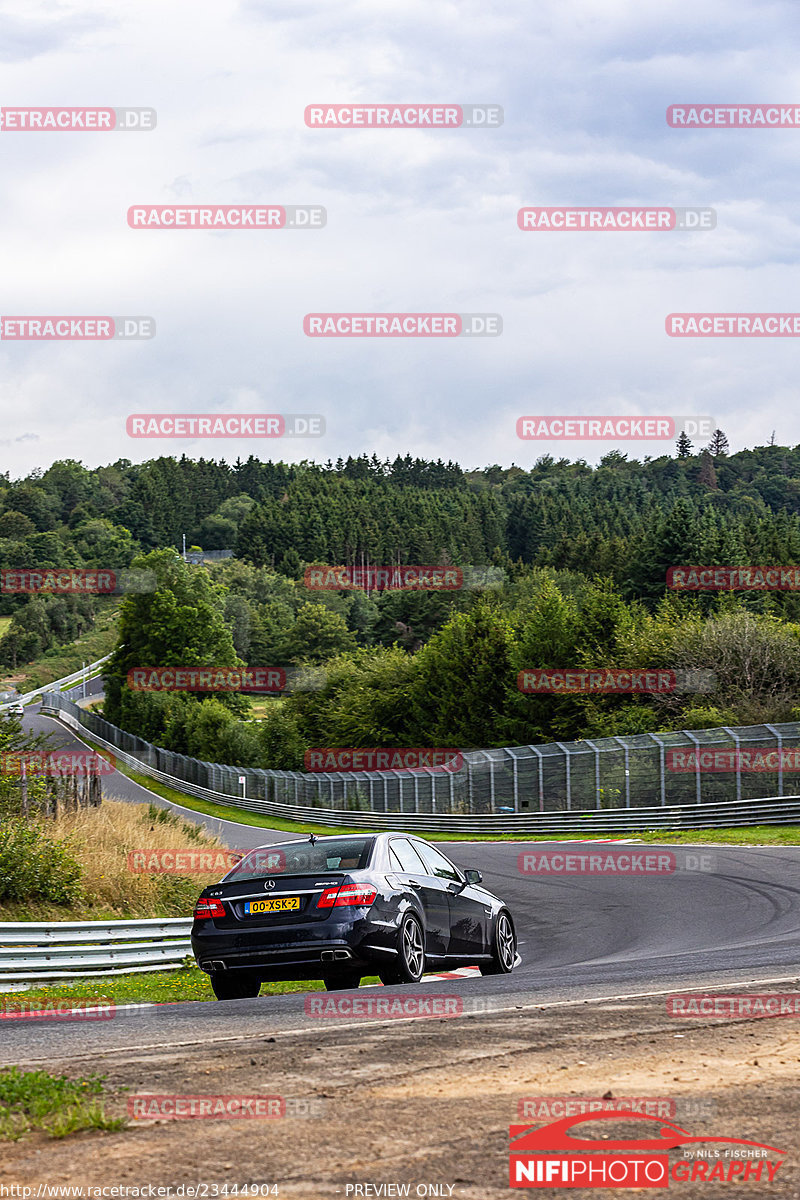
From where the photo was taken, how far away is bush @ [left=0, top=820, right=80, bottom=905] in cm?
1433

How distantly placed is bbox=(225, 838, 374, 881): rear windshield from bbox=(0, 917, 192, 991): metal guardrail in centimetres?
266

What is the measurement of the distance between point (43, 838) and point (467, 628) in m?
54.2

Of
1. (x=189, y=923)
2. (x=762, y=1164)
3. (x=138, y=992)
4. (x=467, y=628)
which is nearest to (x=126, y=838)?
(x=189, y=923)

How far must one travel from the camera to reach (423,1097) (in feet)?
17.7

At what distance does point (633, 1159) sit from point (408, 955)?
19.2ft

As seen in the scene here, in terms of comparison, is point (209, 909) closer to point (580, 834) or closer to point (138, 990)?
point (138, 990)

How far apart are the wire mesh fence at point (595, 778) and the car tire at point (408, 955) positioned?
20636 millimetres

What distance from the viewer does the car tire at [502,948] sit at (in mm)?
12070
